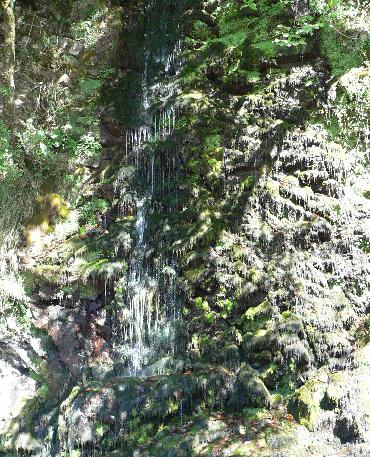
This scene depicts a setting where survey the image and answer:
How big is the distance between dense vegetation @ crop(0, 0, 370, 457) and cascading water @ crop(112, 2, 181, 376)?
28 millimetres

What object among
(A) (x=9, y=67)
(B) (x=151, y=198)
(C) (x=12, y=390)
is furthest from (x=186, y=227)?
(A) (x=9, y=67)

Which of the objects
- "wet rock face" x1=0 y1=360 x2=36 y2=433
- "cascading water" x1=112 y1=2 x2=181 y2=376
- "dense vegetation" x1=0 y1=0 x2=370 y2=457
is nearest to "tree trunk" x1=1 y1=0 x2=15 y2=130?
"dense vegetation" x1=0 y1=0 x2=370 y2=457

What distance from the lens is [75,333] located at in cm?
665

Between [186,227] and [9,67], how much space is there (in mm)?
3817

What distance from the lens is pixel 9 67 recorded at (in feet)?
24.9

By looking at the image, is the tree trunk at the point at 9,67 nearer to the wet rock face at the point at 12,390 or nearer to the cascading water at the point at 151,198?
the cascading water at the point at 151,198

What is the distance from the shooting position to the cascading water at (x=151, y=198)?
21.4 ft

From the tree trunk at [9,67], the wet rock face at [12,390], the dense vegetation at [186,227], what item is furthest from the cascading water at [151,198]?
the tree trunk at [9,67]

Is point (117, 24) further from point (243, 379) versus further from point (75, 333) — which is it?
point (243, 379)

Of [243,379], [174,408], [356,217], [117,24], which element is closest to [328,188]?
[356,217]

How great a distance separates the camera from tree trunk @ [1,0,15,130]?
755 centimetres

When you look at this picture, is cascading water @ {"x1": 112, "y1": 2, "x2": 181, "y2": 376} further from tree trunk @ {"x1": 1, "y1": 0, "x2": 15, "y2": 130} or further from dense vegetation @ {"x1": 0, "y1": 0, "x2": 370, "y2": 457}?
tree trunk @ {"x1": 1, "y1": 0, "x2": 15, "y2": 130}

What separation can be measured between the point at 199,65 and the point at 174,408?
520 cm

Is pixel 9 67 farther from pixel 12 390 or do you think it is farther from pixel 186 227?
pixel 12 390
